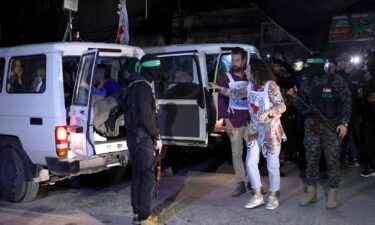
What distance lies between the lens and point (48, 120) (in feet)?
19.0

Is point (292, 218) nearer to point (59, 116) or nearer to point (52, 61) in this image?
point (59, 116)

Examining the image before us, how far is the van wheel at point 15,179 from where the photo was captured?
6.21 meters

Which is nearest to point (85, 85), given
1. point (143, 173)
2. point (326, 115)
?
point (143, 173)

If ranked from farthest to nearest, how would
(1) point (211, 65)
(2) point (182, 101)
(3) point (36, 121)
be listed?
(1) point (211, 65)
(2) point (182, 101)
(3) point (36, 121)

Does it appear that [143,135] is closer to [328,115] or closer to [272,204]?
[272,204]

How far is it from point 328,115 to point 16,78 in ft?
13.8

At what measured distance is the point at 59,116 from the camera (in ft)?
18.7

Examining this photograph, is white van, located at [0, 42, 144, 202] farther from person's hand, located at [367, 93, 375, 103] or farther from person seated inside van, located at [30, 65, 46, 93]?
person's hand, located at [367, 93, 375, 103]

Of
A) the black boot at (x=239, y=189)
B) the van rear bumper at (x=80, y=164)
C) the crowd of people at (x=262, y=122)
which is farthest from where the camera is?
the black boot at (x=239, y=189)

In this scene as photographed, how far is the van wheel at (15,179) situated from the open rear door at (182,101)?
2.26 meters

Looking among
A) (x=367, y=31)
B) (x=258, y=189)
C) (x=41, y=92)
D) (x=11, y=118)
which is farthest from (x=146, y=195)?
(x=367, y=31)

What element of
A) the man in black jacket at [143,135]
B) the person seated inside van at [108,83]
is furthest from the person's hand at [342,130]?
the person seated inside van at [108,83]

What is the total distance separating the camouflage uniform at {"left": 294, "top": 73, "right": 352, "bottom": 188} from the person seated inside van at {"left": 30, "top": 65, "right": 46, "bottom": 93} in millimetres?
3382

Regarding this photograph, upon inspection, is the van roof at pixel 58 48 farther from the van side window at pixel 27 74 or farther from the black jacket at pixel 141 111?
the black jacket at pixel 141 111
